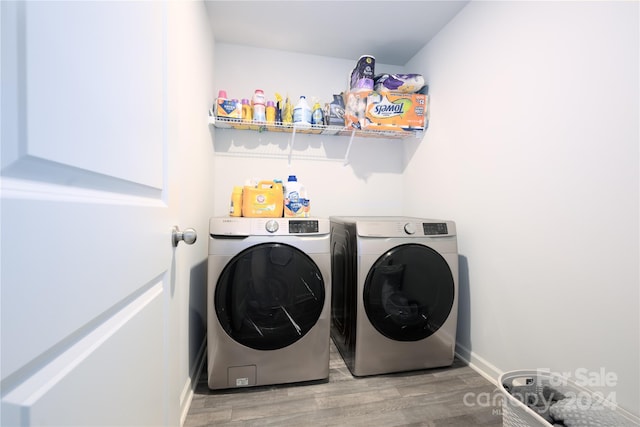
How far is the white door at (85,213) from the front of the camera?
0.96ft

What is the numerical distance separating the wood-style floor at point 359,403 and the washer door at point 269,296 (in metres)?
0.27

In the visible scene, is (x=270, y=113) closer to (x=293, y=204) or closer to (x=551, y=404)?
(x=293, y=204)

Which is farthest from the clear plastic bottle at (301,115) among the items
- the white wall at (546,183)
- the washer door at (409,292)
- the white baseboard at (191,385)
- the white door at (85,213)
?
the white baseboard at (191,385)

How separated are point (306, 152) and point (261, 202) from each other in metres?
0.91

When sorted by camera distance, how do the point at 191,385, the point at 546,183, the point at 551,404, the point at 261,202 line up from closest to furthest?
1. the point at 551,404
2. the point at 546,183
3. the point at 191,385
4. the point at 261,202

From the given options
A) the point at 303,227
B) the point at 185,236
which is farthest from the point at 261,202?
the point at 185,236

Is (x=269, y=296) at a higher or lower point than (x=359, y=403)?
higher

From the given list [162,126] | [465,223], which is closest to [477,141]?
[465,223]

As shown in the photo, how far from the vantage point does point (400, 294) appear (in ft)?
5.03

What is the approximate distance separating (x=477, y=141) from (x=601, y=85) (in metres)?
0.59

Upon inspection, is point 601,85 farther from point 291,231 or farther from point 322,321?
point 322,321

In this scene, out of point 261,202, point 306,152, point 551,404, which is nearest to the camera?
point 551,404

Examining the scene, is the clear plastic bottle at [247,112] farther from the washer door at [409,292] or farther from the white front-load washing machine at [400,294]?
the washer door at [409,292]

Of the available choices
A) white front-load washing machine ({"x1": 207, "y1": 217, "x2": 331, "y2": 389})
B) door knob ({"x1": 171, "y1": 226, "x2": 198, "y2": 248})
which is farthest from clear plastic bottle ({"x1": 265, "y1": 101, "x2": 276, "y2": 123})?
door knob ({"x1": 171, "y1": 226, "x2": 198, "y2": 248})
